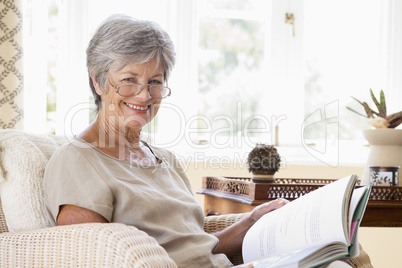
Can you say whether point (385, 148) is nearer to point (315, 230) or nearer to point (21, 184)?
point (315, 230)

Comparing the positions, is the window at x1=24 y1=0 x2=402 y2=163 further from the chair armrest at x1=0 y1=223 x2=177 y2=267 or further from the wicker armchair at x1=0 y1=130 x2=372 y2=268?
the chair armrest at x1=0 y1=223 x2=177 y2=267

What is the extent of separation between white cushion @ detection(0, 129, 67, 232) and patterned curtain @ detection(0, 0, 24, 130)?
3.90 feet

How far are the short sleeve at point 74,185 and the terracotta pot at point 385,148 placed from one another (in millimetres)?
1336

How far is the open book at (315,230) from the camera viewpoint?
1.01 meters

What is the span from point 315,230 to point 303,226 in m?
0.05

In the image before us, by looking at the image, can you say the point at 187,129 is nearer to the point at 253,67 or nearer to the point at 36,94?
the point at 253,67

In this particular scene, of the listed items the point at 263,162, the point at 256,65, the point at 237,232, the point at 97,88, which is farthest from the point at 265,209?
the point at 256,65

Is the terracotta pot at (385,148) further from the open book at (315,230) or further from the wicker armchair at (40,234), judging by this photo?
the open book at (315,230)

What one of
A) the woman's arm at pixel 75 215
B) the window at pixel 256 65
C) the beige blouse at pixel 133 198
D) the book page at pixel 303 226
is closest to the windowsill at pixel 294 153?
the window at pixel 256 65

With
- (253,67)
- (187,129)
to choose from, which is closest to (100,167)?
(187,129)

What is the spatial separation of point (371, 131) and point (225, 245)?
98 cm

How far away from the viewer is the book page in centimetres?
107

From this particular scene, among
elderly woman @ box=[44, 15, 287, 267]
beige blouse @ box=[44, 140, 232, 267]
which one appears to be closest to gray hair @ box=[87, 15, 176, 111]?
elderly woman @ box=[44, 15, 287, 267]

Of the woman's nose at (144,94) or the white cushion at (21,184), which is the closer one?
the white cushion at (21,184)
